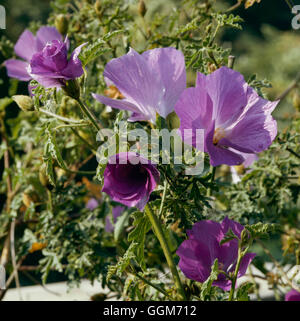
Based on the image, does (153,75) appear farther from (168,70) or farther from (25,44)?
(25,44)

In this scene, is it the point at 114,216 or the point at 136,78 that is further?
the point at 114,216

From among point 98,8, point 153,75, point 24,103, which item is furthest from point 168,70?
point 98,8

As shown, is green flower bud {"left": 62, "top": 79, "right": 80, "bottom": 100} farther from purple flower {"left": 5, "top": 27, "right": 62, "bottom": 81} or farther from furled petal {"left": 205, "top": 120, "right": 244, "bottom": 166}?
purple flower {"left": 5, "top": 27, "right": 62, "bottom": 81}

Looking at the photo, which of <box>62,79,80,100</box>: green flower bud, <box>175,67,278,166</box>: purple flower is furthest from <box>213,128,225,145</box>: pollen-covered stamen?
<box>62,79,80,100</box>: green flower bud

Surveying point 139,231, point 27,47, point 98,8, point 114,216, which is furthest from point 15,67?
point 139,231

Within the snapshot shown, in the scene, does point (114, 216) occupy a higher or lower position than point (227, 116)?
lower

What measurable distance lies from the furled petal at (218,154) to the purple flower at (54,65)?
11 centimetres

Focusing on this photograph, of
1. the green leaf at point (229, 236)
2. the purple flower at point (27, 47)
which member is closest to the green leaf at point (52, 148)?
the green leaf at point (229, 236)

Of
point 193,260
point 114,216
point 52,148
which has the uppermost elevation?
point 52,148

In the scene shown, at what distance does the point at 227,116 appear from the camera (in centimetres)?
36

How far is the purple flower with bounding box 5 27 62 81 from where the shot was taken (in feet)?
1.98

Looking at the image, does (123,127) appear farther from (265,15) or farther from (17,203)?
(265,15)

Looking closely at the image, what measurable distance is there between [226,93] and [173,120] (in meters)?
0.05
